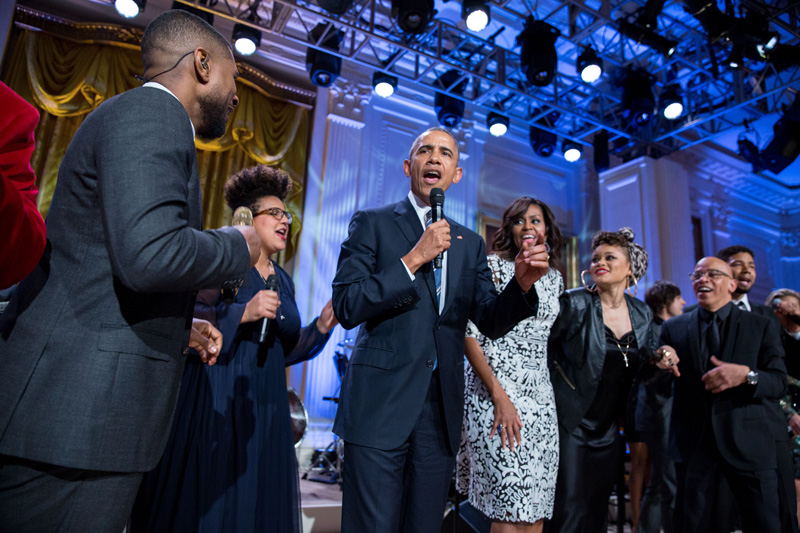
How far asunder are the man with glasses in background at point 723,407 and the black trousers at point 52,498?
9.51 feet

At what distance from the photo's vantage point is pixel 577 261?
30.6ft

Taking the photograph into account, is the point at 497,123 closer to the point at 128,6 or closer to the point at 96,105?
the point at 128,6

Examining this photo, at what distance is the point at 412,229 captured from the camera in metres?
1.96

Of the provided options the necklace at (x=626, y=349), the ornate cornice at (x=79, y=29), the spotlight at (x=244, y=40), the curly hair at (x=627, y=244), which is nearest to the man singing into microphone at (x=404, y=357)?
the necklace at (x=626, y=349)

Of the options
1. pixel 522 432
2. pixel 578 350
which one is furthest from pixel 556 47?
pixel 522 432

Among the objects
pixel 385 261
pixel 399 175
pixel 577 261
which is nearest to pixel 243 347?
pixel 385 261

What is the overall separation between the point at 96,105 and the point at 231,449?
5837 millimetres

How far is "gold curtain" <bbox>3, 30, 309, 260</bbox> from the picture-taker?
230 inches

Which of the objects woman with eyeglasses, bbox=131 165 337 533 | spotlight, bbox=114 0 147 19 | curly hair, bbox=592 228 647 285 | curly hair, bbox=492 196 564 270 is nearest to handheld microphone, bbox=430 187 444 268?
woman with eyeglasses, bbox=131 165 337 533

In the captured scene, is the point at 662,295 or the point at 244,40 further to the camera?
the point at 244,40

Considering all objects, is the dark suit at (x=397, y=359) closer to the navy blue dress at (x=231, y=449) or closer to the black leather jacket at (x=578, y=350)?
the navy blue dress at (x=231, y=449)

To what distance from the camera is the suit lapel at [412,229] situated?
1867mm

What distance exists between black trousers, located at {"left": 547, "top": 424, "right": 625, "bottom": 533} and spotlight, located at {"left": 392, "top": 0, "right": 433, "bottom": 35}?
4.61 m

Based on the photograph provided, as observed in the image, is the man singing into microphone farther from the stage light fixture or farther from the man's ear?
the stage light fixture
